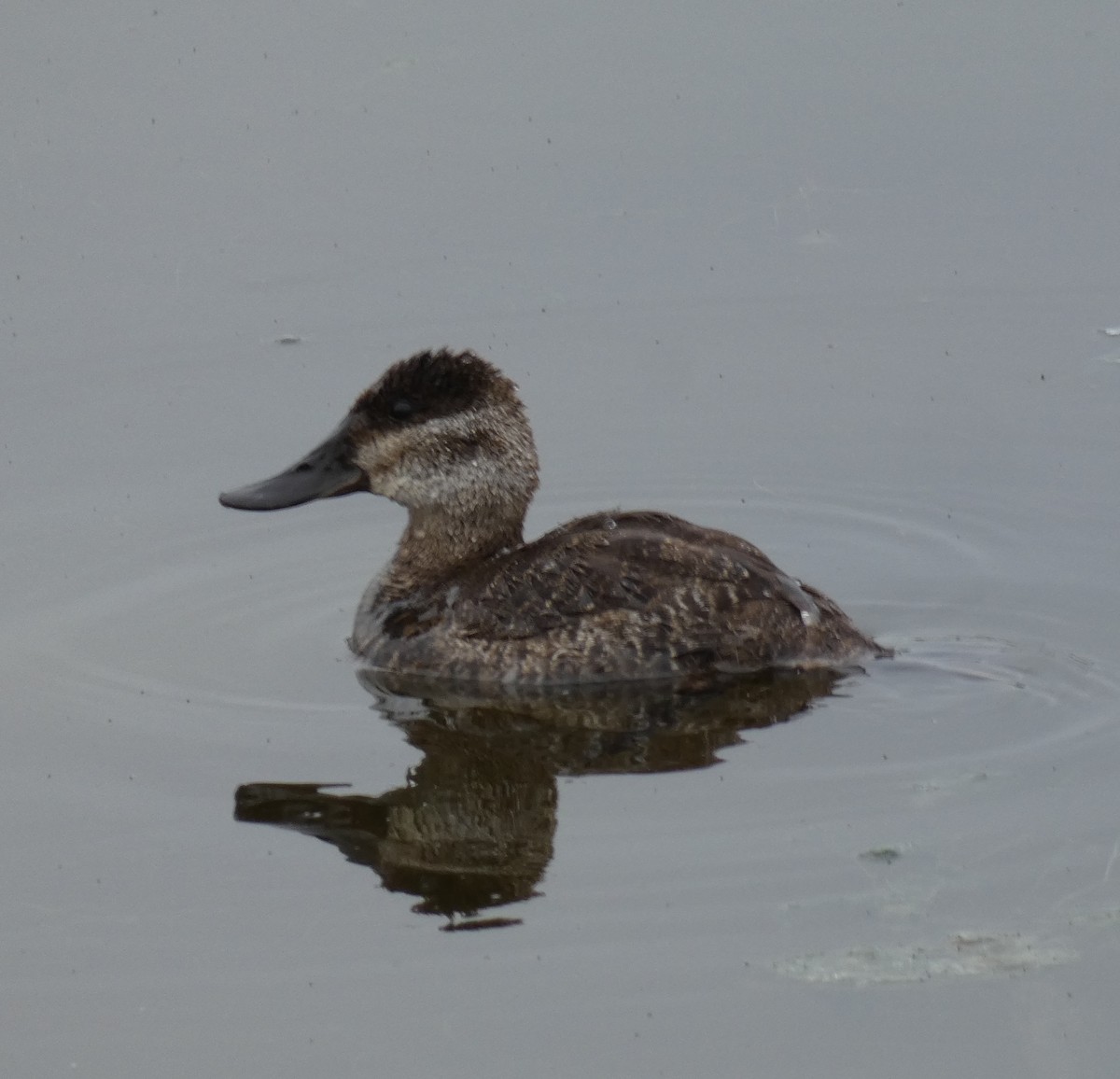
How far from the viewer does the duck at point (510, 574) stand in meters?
9.29

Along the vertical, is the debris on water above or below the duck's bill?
below

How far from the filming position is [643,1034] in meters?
6.65

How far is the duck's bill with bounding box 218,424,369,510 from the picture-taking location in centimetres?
1011

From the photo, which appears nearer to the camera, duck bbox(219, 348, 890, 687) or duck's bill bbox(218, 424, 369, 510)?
duck bbox(219, 348, 890, 687)

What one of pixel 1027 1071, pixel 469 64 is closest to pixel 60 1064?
pixel 1027 1071

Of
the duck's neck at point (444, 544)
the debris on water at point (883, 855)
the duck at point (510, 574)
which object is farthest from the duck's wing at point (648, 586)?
the debris on water at point (883, 855)

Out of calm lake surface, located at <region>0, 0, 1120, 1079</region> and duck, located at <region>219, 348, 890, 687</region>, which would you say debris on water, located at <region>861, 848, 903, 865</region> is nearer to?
calm lake surface, located at <region>0, 0, 1120, 1079</region>

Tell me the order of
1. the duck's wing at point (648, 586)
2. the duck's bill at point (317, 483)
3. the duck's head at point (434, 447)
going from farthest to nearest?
1. the duck's bill at point (317, 483)
2. the duck's head at point (434, 447)
3. the duck's wing at point (648, 586)

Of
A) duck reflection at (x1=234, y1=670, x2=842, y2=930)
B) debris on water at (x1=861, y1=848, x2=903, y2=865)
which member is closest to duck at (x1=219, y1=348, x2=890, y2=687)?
duck reflection at (x1=234, y1=670, x2=842, y2=930)

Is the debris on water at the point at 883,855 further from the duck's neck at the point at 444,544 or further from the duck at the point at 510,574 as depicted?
the duck's neck at the point at 444,544

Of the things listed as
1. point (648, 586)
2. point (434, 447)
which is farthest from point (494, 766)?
point (434, 447)

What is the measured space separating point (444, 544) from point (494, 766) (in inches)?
56.8

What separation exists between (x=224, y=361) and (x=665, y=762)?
14.7 ft

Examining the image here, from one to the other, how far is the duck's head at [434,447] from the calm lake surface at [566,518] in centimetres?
67
